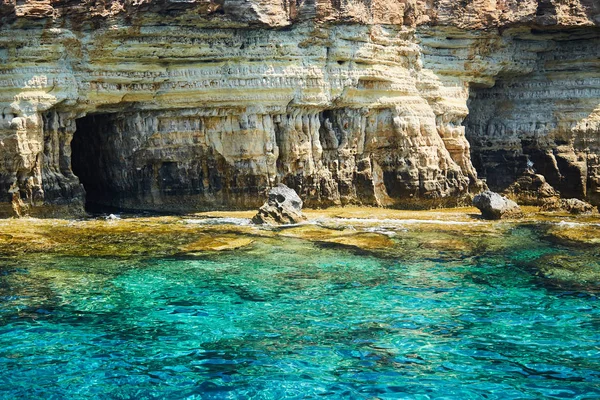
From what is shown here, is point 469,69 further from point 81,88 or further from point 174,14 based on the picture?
point 81,88

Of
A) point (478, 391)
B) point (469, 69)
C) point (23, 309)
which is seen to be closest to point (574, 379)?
point (478, 391)

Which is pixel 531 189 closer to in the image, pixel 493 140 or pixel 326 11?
pixel 493 140

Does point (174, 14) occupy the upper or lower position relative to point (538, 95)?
upper

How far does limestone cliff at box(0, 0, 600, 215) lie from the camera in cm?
2012

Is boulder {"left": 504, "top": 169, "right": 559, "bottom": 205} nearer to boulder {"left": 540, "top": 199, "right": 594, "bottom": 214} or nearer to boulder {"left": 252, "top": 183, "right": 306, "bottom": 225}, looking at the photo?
boulder {"left": 540, "top": 199, "right": 594, "bottom": 214}

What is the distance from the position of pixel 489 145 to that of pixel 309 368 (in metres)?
18.5

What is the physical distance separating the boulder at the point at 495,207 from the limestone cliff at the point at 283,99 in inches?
93.5

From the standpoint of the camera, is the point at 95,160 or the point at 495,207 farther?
the point at 95,160

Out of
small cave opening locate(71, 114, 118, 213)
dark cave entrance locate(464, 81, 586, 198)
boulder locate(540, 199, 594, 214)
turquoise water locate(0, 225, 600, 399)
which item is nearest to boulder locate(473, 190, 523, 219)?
boulder locate(540, 199, 594, 214)

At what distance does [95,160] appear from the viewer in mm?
23797

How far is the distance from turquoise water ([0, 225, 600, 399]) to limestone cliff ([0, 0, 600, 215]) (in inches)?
239

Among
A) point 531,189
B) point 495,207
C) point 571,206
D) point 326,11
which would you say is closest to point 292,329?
point 495,207

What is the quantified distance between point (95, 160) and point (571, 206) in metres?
12.9

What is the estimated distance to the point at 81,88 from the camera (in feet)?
67.5
